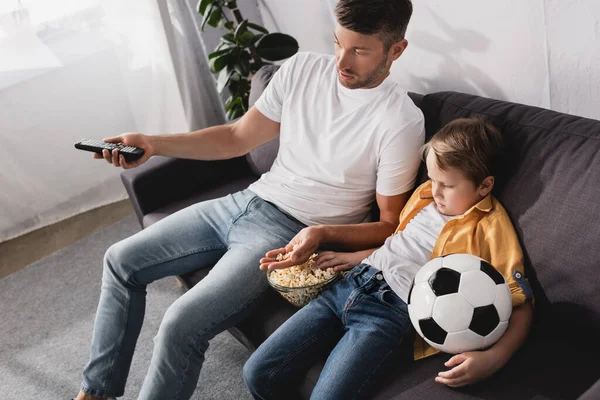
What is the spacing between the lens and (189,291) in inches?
66.1

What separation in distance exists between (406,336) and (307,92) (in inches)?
31.4

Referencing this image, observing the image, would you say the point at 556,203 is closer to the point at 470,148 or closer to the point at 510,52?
the point at 470,148

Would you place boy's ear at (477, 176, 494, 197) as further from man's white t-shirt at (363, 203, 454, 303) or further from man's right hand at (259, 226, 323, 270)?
man's right hand at (259, 226, 323, 270)

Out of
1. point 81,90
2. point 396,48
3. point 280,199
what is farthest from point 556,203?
point 81,90

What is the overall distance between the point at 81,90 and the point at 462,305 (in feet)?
7.86

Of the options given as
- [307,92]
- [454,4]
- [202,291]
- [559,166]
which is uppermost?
[454,4]

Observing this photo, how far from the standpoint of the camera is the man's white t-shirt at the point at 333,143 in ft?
5.60

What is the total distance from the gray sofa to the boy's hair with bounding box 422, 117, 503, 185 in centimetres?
7

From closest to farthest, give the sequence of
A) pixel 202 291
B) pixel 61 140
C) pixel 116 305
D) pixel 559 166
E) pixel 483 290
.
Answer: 1. pixel 483 290
2. pixel 559 166
3. pixel 202 291
4. pixel 116 305
5. pixel 61 140

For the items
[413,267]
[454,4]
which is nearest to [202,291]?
[413,267]

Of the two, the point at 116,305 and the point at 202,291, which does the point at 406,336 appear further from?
the point at 116,305

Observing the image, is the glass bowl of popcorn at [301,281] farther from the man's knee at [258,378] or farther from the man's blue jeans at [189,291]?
the man's knee at [258,378]

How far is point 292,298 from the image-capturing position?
5.41 ft

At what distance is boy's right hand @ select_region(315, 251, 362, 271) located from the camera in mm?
1675
